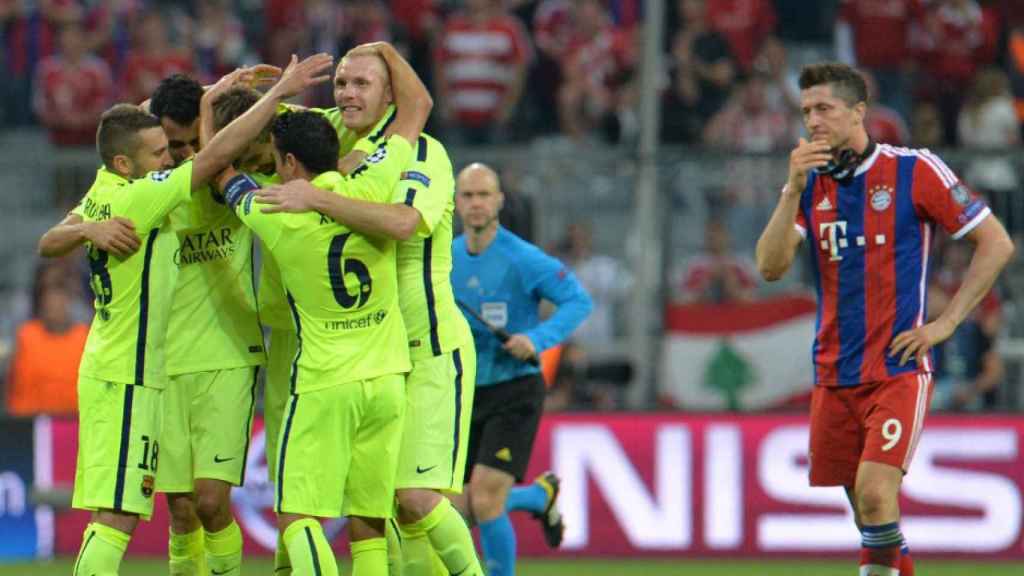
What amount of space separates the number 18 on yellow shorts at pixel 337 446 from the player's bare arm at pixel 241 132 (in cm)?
95

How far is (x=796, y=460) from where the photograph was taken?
485 inches

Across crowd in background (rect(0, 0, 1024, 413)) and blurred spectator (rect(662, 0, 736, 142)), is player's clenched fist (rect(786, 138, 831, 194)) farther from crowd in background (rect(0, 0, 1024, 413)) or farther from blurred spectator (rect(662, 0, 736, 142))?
blurred spectator (rect(662, 0, 736, 142))

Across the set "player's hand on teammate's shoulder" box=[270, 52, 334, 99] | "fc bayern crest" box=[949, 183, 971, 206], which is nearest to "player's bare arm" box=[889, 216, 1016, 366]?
"fc bayern crest" box=[949, 183, 971, 206]

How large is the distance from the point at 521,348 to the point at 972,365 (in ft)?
15.0

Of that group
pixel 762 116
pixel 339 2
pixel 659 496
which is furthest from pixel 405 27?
pixel 659 496

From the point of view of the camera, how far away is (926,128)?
48.6 feet

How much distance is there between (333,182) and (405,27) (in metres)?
8.78

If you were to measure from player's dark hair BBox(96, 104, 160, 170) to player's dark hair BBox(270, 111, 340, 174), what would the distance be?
67 cm

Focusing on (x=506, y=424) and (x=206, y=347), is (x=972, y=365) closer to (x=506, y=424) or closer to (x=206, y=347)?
(x=506, y=424)

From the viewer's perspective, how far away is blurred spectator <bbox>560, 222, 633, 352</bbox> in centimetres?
1329

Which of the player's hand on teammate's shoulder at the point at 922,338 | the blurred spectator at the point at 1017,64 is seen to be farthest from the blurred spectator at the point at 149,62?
the player's hand on teammate's shoulder at the point at 922,338

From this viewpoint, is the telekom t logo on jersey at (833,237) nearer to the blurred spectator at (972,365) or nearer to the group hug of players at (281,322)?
the group hug of players at (281,322)

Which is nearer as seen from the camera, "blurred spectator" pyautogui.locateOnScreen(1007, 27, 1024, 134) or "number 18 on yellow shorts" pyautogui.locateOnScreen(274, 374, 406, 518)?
"number 18 on yellow shorts" pyautogui.locateOnScreen(274, 374, 406, 518)

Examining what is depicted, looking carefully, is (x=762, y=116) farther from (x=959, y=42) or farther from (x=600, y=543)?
(x=600, y=543)
